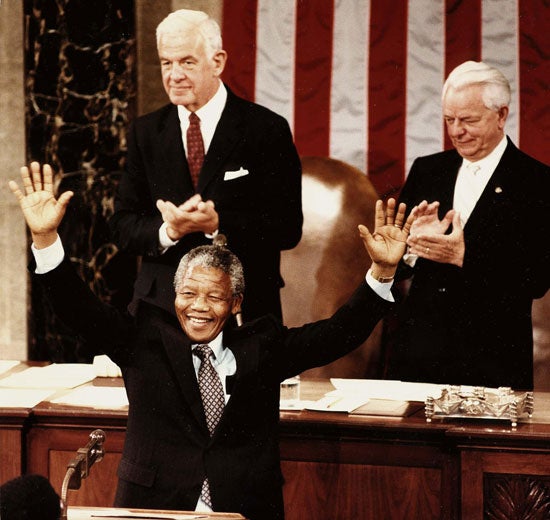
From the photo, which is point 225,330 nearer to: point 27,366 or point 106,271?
point 27,366

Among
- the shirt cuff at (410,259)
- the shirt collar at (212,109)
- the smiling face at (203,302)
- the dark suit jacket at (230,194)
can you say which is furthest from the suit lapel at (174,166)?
the smiling face at (203,302)

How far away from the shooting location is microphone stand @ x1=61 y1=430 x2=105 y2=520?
216 centimetres

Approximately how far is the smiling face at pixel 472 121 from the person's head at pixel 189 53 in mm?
899

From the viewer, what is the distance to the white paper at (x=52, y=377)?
3.87m

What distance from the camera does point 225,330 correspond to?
3031 mm

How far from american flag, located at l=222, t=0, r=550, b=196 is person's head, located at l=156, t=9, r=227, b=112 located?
1197 millimetres

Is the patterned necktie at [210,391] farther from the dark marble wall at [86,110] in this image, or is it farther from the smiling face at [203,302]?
the dark marble wall at [86,110]

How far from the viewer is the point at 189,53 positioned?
13.5 ft

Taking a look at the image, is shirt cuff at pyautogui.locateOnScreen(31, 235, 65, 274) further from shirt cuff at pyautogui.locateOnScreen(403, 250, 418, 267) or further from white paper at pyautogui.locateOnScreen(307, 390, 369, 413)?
shirt cuff at pyautogui.locateOnScreen(403, 250, 418, 267)

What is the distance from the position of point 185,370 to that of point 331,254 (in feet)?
7.50

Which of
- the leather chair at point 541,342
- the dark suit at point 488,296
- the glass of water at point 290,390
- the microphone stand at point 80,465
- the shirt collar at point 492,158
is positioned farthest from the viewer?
Answer: the leather chair at point 541,342

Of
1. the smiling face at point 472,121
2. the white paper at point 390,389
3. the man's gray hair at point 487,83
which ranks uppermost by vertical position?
the man's gray hair at point 487,83

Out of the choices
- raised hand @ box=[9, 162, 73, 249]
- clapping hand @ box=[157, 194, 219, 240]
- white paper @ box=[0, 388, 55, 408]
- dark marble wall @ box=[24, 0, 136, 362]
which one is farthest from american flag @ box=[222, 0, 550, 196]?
raised hand @ box=[9, 162, 73, 249]

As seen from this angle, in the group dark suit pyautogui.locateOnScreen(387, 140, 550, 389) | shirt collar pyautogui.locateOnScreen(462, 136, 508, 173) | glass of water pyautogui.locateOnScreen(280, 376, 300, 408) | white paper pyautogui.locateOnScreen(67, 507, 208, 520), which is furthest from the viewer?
shirt collar pyautogui.locateOnScreen(462, 136, 508, 173)
